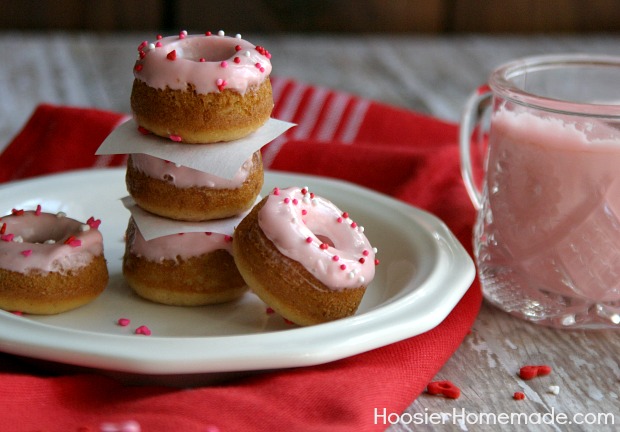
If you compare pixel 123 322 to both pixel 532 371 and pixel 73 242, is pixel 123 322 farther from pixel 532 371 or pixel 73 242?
pixel 532 371

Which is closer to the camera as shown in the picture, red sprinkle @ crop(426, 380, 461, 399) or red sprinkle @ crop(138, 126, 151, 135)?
red sprinkle @ crop(426, 380, 461, 399)

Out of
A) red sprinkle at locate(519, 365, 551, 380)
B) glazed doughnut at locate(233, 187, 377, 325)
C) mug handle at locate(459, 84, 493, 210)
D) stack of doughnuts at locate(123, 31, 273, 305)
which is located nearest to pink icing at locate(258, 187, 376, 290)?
glazed doughnut at locate(233, 187, 377, 325)

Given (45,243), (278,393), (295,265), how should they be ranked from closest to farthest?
(278,393) < (295,265) < (45,243)

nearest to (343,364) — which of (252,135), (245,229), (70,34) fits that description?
(245,229)

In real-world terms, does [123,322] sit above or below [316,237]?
below

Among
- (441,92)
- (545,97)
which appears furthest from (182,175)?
(441,92)

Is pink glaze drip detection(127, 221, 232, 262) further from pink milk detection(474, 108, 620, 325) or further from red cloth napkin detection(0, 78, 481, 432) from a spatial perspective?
pink milk detection(474, 108, 620, 325)

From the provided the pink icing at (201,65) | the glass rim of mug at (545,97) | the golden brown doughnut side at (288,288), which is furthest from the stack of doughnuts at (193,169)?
the glass rim of mug at (545,97)

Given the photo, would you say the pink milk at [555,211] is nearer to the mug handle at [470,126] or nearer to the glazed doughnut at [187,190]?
the mug handle at [470,126]
